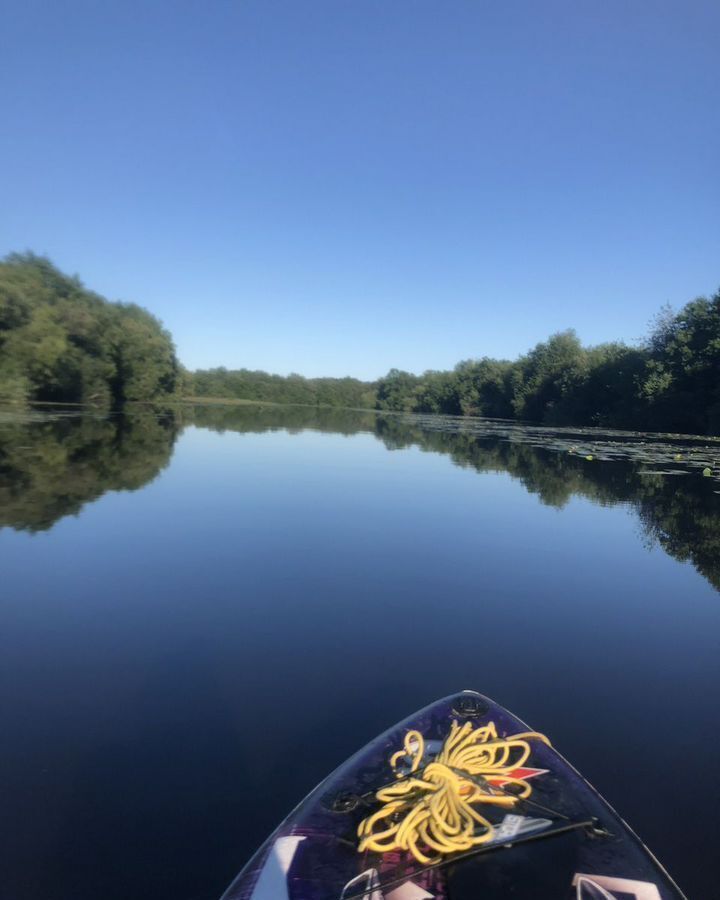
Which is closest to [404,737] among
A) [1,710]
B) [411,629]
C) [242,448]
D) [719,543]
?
[411,629]

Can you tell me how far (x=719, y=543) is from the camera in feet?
28.1

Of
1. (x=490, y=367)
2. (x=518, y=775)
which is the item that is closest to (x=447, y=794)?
(x=518, y=775)

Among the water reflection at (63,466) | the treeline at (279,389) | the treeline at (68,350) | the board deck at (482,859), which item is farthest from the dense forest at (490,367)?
the board deck at (482,859)

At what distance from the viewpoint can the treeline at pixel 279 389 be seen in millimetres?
105438

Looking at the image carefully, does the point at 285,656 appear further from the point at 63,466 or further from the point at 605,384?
the point at 605,384

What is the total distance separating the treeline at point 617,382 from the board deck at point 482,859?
40550mm

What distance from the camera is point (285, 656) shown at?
4469mm

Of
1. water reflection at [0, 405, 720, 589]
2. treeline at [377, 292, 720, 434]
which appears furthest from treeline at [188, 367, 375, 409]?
water reflection at [0, 405, 720, 589]

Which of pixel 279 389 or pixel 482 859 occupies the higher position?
pixel 279 389

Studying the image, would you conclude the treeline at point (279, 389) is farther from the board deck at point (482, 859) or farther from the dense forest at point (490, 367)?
the board deck at point (482, 859)

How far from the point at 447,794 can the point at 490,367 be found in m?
77.3

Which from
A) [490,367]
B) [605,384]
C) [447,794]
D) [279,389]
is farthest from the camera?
[279,389]

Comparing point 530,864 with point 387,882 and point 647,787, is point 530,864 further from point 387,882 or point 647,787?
point 647,787

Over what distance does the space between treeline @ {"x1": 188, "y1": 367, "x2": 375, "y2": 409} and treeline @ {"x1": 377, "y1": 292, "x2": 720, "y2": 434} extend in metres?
40.3
